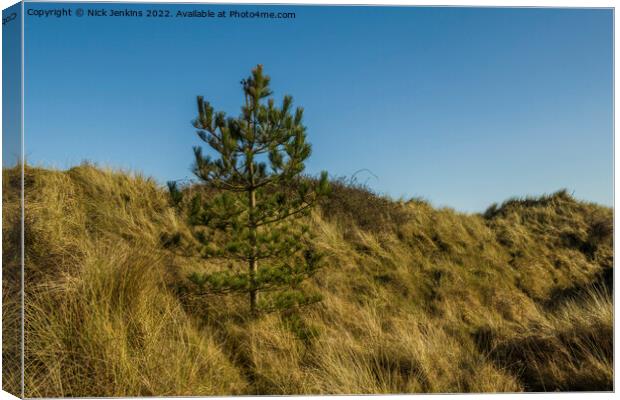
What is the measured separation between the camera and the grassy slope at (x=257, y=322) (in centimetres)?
423

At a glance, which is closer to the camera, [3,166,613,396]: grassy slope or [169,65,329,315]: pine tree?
[3,166,613,396]: grassy slope

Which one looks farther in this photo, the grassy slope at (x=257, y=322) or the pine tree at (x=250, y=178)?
the pine tree at (x=250, y=178)

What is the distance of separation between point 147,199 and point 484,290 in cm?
637

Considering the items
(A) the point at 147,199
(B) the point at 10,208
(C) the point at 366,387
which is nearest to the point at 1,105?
(B) the point at 10,208

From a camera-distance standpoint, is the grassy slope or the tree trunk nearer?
the grassy slope

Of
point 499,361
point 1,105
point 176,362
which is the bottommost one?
point 499,361

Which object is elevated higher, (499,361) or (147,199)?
(147,199)

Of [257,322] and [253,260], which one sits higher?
[253,260]

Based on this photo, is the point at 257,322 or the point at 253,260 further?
the point at 253,260

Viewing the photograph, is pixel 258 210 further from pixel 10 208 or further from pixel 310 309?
pixel 10 208

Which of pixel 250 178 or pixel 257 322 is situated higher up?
pixel 250 178

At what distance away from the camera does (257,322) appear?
5.83m

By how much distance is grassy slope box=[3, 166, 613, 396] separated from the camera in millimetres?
4234

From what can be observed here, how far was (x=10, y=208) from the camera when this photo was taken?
4105mm
